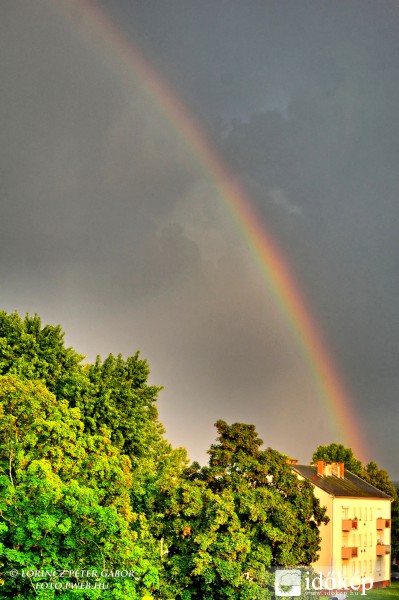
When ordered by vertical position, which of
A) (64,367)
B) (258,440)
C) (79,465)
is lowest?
(79,465)

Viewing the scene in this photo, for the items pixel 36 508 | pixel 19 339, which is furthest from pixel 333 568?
pixel 36 508

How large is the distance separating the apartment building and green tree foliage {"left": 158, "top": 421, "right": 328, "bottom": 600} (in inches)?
1498

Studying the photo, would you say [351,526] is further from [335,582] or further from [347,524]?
[335,582]

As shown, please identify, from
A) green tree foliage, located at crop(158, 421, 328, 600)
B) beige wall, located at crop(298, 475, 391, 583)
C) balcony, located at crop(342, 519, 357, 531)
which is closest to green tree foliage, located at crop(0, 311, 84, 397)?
green tree foliage, located at crop(158, 421, 328, 600)

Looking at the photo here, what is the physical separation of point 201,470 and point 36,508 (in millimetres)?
15856

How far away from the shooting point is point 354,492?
96125 millimetres

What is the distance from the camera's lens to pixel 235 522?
4131 cm

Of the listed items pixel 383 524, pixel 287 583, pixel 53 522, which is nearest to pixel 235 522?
pixel 287 583

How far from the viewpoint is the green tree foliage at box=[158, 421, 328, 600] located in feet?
132

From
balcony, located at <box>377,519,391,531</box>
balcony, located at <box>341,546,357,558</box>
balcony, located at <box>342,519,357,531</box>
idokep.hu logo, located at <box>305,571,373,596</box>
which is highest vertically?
balcony, located at <box>377,519,391,531</box>

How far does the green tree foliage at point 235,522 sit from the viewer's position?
132 feet

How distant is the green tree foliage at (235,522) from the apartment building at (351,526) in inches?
1498

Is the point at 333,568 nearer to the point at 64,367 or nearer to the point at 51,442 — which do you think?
the point at 64,367

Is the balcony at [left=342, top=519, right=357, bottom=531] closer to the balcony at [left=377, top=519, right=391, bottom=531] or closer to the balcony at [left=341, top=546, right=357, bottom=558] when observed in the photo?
the balcony at [left=341, top=546, right=357, bottom=558]
